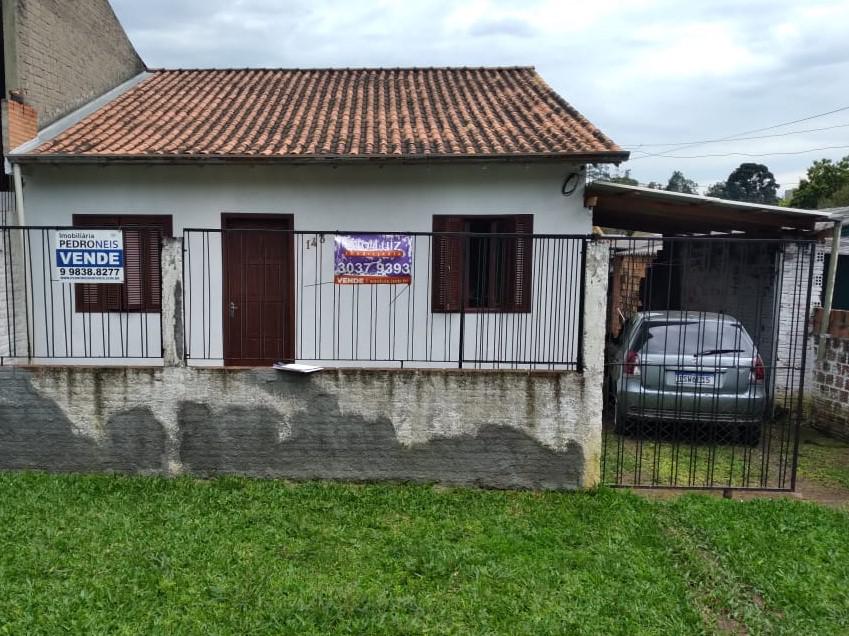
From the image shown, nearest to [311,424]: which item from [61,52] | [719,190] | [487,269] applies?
[487,269]

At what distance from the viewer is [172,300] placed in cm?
505

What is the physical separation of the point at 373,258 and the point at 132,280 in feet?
13.3

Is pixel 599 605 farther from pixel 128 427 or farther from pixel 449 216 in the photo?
pixel 449 216

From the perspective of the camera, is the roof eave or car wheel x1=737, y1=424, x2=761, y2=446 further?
the roof eave

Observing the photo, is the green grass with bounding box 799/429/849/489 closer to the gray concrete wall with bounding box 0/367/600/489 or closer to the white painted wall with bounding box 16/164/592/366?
the gray concrete wall with bounding box 0/367/600/489

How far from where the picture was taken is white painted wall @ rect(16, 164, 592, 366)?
7.48 m

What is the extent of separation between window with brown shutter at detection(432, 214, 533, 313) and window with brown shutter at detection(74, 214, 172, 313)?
3473mm

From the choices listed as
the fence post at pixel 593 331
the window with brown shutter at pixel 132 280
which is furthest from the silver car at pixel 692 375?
the window with brown shutter at pixel 132 280

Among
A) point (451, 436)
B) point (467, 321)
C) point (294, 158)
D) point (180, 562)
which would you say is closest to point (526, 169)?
point (467, 321)

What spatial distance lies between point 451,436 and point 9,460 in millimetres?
3804

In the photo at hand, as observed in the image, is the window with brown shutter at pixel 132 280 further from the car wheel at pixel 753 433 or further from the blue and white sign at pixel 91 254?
the car wheel at pixel 753 433

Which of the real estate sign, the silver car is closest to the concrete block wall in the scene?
the silver car

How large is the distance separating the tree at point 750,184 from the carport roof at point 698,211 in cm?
4646

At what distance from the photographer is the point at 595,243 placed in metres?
4.91
